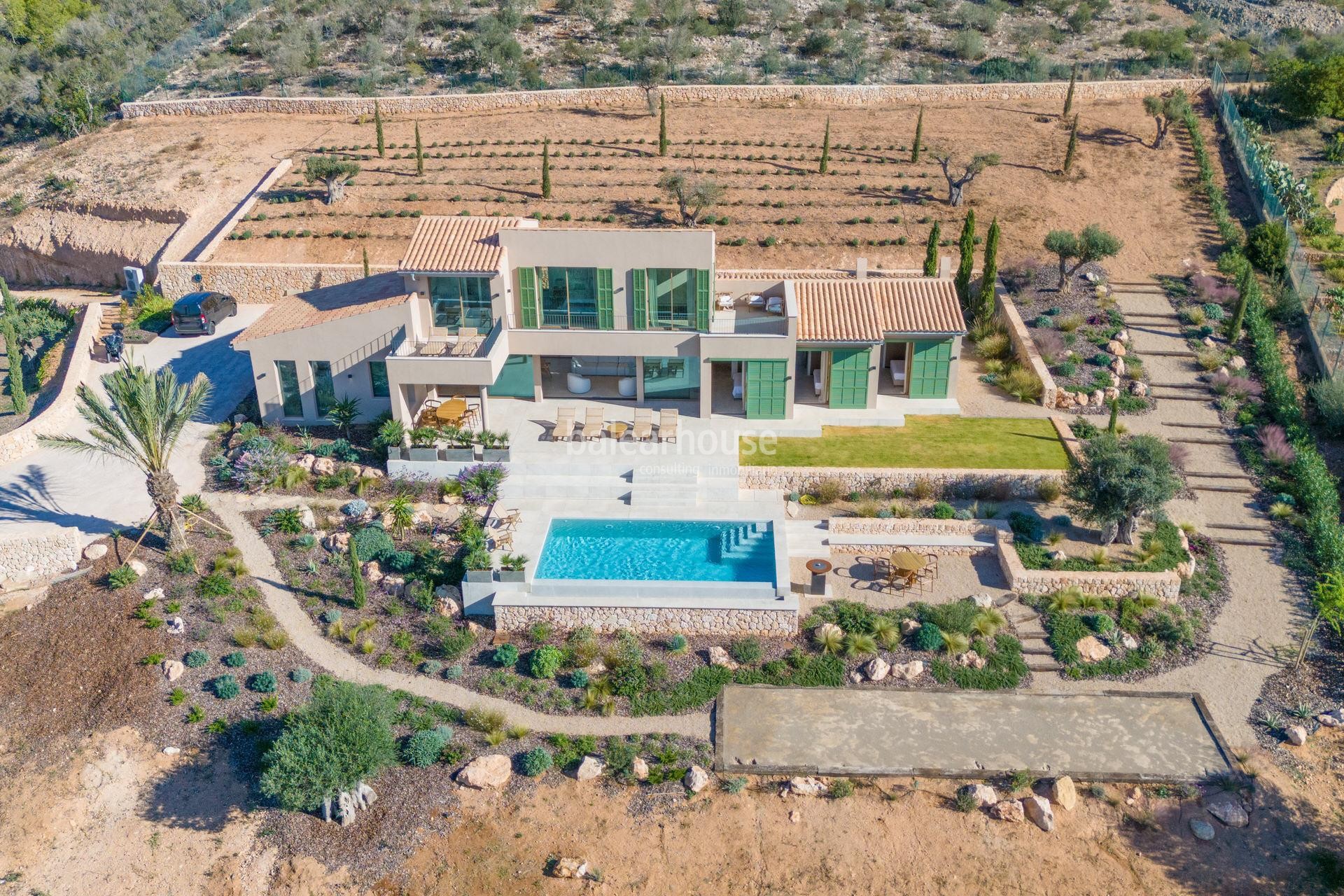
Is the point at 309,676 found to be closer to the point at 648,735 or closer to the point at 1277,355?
the point at 648,735

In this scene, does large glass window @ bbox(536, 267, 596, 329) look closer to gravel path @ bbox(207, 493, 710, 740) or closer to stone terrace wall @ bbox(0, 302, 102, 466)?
gravel path @ bbox(207, 493, 710, 740)

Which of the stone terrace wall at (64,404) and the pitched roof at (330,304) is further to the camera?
the pitched roof at (330,304)

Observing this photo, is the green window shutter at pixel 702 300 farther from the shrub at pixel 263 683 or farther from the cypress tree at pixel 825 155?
the cypress tree at pixel 825 155

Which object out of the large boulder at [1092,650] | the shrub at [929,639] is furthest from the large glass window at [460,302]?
the large boulder at [1092,650]

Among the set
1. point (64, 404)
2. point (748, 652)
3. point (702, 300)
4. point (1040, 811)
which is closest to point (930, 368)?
point (702, 300)

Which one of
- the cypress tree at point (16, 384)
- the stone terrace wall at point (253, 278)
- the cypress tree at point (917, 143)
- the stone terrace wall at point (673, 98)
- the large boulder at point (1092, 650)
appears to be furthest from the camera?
the stone terrace wall at point (673, 98)
